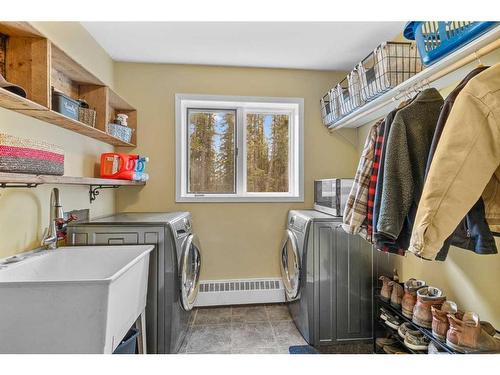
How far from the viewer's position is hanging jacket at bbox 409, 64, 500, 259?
0.78 metres

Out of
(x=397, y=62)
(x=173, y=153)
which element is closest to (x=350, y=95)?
(x=397, y=62)

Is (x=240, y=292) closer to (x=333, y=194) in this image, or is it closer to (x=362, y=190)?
(x=333, y=194)

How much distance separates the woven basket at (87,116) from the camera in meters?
1.69

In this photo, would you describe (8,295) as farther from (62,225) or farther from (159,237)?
(159,237)

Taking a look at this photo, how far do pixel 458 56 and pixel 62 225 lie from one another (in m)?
2.29

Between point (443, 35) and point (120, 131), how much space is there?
2.28 meters

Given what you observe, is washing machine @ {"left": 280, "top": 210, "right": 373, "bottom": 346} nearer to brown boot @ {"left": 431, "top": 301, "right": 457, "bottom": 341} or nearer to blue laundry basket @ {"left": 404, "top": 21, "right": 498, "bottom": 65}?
brown boot @ {"left": 431, "top": 301, "right": 457, "bottom": 341}

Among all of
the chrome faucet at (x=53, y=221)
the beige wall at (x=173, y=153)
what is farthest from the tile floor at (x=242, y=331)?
the chrome faucet at (x=53, y=221)

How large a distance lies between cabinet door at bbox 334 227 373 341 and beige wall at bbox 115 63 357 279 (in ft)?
2.67

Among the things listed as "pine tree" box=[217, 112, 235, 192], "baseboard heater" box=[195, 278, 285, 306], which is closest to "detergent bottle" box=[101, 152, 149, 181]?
"pine tree" box=[217, 112, 235, 192]

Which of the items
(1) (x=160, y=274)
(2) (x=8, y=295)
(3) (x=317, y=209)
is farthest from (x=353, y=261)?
(2) (x=8, y=295)

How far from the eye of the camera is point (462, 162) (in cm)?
79

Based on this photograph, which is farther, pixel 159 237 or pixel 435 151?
pixel 159 237
